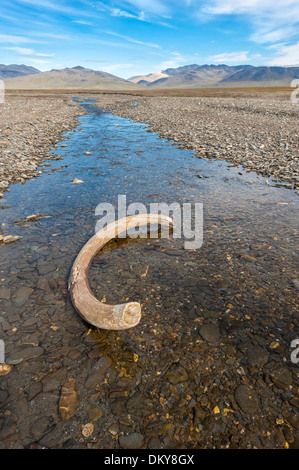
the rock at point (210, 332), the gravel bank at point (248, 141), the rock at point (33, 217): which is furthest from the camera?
the gravel bank at point (248, 141)

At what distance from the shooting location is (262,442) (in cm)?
283

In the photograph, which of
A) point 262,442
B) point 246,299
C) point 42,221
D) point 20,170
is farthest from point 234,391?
point 20,170

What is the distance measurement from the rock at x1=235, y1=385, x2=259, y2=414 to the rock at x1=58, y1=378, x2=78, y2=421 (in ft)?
6.97

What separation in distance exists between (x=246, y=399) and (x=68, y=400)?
232 cm

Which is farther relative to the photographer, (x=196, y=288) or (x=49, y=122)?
(x=49, y=122)

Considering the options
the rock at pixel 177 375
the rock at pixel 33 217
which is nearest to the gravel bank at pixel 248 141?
the rock at pixel 177 375

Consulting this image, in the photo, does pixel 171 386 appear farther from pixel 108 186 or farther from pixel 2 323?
pixel 108 186

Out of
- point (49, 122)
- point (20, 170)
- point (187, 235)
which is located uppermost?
point (49, 122)

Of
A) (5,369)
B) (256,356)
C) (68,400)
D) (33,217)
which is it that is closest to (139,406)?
(68,400)

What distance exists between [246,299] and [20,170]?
11726mm

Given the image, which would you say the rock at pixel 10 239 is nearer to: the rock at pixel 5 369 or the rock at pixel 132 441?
the rock at pixel 5 369

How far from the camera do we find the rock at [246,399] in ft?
10.4

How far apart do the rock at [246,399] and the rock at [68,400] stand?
212cm

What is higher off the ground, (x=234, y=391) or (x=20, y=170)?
(x=20, y=170)
